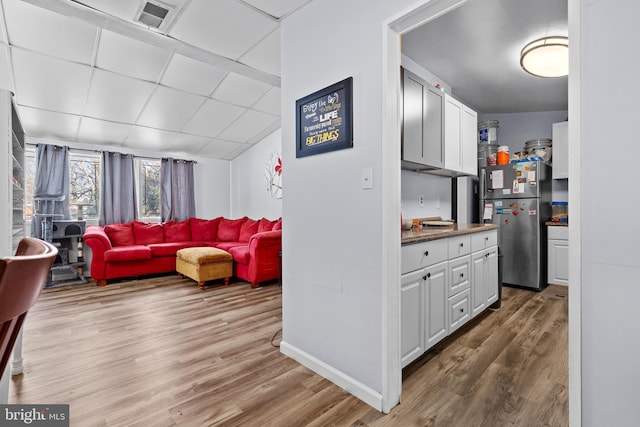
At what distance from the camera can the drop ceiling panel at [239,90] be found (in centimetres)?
365

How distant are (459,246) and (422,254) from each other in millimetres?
607

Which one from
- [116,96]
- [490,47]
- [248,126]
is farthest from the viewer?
[248,126]

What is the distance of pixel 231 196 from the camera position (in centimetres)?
652

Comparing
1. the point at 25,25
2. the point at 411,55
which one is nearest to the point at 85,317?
the point at 25,25

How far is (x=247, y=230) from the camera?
5406 millimetres

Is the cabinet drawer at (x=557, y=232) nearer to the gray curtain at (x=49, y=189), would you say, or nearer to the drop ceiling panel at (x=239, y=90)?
the drop ceiling panel at (x=239, y=90)

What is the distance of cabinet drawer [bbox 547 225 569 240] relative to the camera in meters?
3.89

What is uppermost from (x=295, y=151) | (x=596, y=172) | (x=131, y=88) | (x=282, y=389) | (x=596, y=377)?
(x=131, y=88)

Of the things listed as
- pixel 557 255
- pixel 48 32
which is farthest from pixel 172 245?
pixel 557 255

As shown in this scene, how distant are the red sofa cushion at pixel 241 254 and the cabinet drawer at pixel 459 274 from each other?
267 cm

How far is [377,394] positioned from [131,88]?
3.88 m

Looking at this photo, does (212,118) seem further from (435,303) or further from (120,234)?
(435,303)

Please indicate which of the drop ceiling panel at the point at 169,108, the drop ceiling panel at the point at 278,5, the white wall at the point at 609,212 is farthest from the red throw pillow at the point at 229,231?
the white wall at the point at 609,212

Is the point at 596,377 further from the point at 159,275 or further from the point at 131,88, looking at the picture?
the point at 159,275
